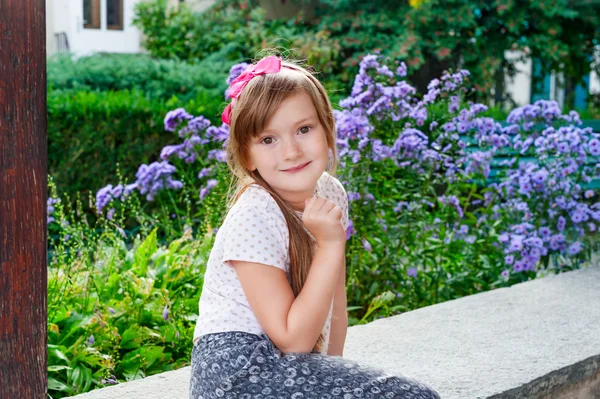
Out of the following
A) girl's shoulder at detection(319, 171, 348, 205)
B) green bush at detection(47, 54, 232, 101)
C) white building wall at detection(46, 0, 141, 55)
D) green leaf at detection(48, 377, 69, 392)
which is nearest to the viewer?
girl's shoulder at detection(319, 171, 348, 205)

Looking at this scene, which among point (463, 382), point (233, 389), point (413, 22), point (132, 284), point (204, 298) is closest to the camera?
point (233, 389)

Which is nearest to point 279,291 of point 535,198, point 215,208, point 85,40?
point 215,208

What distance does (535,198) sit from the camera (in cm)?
445

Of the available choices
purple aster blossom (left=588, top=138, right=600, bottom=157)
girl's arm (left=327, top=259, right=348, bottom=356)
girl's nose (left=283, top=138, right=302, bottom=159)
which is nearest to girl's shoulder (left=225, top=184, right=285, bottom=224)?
girl's nose (left=283, top=138, right=302, bottom=159)

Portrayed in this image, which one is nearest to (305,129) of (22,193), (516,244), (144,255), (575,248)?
(22,193)

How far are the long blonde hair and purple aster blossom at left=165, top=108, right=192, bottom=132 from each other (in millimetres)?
2432

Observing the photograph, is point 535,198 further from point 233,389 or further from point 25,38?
point 25,38

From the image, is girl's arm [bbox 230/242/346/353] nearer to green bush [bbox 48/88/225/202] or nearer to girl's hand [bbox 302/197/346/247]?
girl's hand [bbox 302/197/346/247]

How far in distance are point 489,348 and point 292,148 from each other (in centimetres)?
132

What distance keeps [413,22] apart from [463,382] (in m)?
7.54

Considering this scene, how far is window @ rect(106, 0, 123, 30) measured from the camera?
12.1 m

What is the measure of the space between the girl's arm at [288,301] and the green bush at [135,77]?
239 inches

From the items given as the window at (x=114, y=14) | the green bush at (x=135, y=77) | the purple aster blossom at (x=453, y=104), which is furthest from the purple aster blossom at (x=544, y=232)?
the window at (x=114, y=14)

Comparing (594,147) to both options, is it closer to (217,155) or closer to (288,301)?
(217,155)
